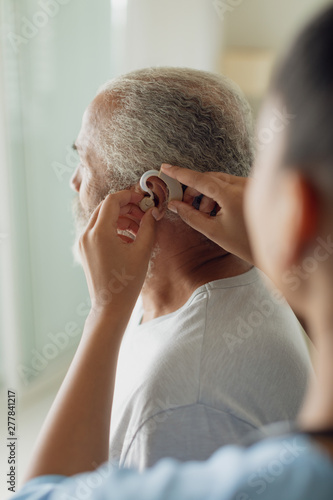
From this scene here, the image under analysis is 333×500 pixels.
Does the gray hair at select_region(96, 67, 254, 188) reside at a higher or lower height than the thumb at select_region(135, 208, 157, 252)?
higher

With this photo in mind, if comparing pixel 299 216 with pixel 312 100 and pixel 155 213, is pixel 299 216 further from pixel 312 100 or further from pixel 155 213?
pixel 155 213

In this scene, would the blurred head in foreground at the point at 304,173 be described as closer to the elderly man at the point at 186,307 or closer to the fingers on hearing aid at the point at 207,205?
the elderly man at the point at 186,307

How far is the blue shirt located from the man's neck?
2.22 feet

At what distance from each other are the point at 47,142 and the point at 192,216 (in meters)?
1.50

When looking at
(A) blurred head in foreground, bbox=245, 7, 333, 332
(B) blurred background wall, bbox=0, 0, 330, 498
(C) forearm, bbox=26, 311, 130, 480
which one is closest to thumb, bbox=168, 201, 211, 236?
(C) forearm, bbox=26, 311, 130, 480

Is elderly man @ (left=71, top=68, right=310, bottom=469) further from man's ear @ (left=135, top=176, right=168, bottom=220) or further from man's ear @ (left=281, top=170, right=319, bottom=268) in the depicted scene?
man's ear @ (left=281, top=170, right=319, bottom=268)

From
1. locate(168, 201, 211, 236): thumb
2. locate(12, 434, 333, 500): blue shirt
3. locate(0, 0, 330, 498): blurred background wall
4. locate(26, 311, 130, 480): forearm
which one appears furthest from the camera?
locate(0, 0, 330, 498): blurred background wall

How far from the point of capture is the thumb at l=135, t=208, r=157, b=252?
958mm

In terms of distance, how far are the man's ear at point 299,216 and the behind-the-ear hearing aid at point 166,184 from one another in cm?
63

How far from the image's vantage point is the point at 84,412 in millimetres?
750

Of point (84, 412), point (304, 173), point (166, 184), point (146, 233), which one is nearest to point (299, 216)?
point (304, 173)

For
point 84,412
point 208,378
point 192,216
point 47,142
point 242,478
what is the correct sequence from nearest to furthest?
point 242,478
point 84,412
point 208,378
point 192,216
point 47,142

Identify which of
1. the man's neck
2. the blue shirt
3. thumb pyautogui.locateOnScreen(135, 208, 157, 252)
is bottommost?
the man's neck

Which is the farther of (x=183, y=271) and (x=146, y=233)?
(x=183, y=271)
